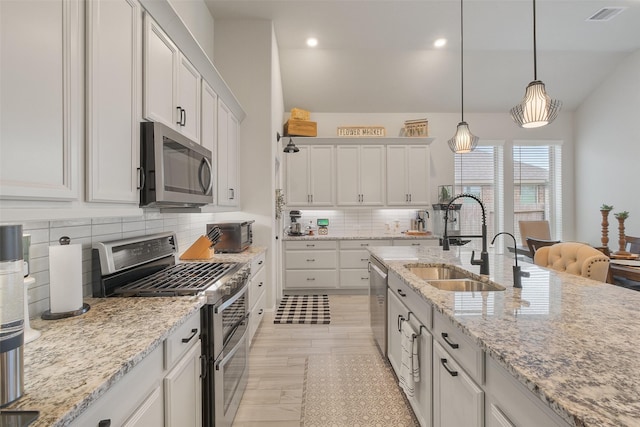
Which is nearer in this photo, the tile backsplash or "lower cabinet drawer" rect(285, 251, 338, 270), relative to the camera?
the tile backsplash

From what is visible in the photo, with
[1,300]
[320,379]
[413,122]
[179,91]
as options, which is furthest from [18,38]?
[413,122]

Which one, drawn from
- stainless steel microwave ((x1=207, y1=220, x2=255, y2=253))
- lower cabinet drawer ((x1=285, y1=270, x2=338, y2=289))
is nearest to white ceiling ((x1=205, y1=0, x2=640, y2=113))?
stainless steel microwave ((x1=207, y1=220, x2=255, y2=253))

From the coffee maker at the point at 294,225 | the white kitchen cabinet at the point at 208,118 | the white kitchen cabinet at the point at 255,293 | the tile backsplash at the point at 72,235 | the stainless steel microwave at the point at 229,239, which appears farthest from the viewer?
the coffee maker at the point at 294,225

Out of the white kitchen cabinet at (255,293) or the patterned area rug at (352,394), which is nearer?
the patterned area rug at (352,394)

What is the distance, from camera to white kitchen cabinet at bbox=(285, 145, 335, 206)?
5.00 meters

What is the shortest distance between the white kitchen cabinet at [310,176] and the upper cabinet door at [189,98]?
275 cm

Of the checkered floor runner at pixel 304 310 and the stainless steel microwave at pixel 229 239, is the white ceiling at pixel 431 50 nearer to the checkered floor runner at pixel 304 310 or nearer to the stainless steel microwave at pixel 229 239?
the stainless steel microwave at pixel 229 239

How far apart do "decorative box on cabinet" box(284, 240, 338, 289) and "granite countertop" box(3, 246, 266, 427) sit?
327 centimetres

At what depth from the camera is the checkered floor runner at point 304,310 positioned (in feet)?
11.9

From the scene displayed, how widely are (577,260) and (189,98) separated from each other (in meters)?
2.92

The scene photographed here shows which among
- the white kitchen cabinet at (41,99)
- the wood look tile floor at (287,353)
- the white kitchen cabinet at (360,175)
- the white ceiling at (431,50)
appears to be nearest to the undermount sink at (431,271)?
the wood look tile floor at (287,353)

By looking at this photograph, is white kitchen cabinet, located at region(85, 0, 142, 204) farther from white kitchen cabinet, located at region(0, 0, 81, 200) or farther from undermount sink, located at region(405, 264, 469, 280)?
undermount sink, located at region(405, 264, 469, 280)

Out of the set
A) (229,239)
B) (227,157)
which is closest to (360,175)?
(227,157)

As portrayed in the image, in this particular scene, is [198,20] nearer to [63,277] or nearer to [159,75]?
[159,75]
